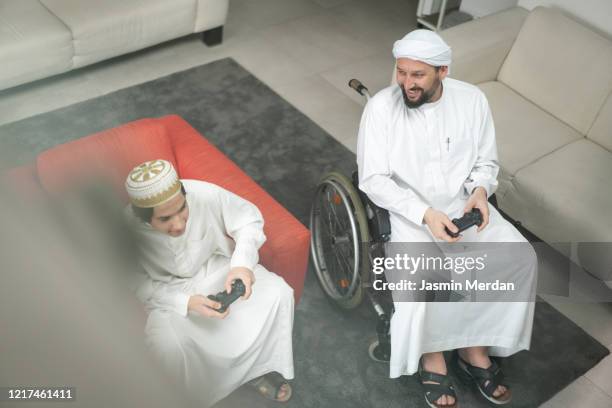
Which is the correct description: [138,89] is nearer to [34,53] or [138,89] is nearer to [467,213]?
[34,53]

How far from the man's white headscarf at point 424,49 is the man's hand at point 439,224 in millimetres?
403

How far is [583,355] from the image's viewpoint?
2.11 meters

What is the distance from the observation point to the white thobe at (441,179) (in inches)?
71.2

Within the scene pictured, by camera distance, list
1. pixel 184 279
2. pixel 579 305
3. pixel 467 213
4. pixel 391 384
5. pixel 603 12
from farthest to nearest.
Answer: pixel 603 12
pixel 579 305
pixel 391 384
pixel 467 213
pixel 184 279

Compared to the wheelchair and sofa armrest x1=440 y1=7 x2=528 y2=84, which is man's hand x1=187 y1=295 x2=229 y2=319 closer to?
the wheelchair

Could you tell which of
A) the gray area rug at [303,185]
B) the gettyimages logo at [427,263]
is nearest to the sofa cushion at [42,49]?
the gray area rug at [303,185]

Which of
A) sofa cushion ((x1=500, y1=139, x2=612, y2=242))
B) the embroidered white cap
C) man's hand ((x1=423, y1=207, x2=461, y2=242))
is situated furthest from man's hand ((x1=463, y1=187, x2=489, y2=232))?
the embroidered white cap

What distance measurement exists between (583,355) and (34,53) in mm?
2363

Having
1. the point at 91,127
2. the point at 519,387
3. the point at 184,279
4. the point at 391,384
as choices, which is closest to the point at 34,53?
the point at 91,127

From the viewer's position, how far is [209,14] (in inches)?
125

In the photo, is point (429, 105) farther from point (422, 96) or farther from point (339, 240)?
point (339, 240)

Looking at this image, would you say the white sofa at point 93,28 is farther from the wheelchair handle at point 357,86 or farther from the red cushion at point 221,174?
the wheelchair handle at point 357,86

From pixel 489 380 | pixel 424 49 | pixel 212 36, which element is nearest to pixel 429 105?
pixel 424 49

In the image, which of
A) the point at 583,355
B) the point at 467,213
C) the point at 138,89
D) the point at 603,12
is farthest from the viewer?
the point at 138,89
